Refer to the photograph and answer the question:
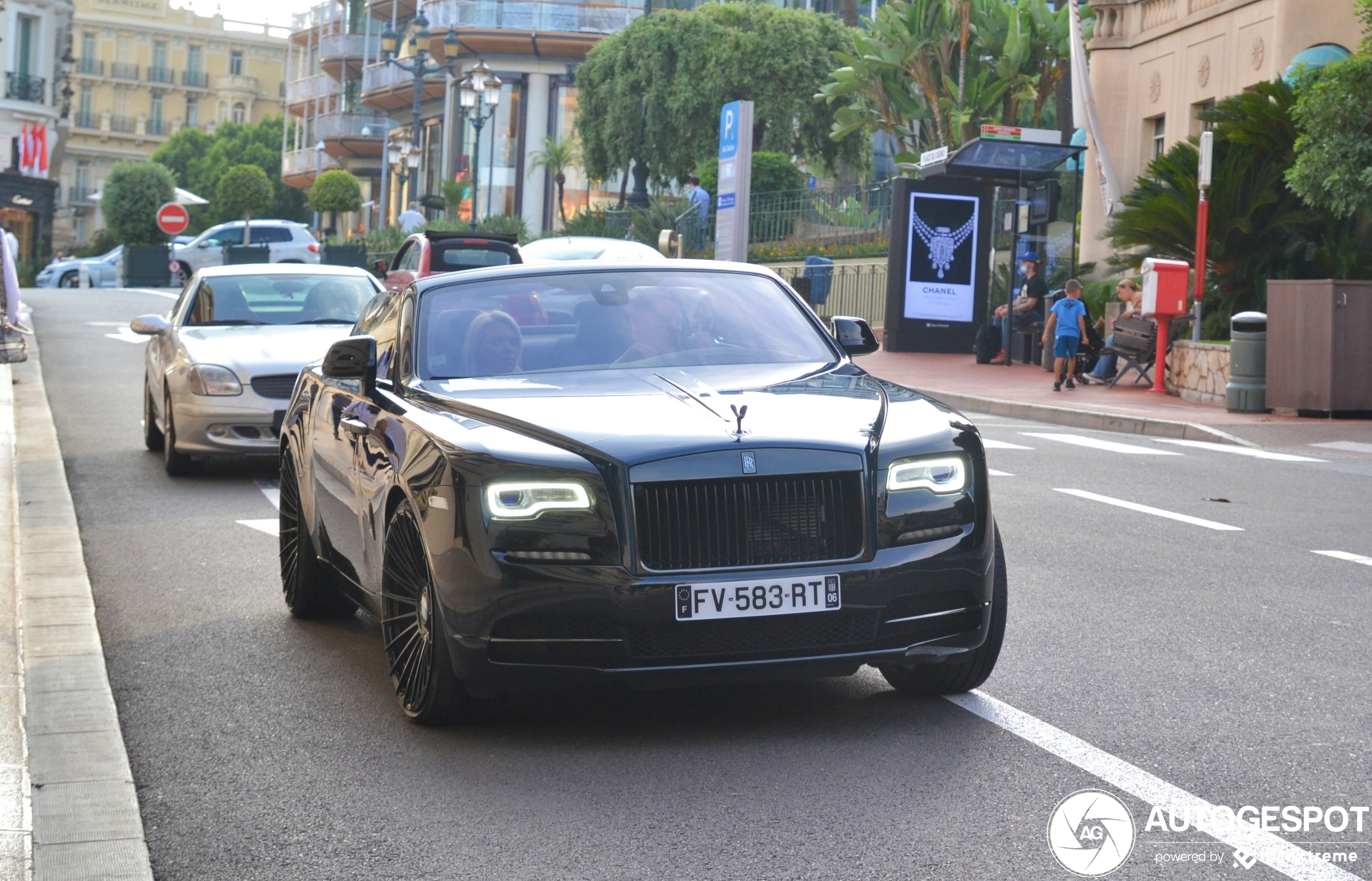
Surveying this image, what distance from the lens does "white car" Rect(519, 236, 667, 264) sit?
2136 centimetres

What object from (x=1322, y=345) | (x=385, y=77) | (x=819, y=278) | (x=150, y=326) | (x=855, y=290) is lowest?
(x=150, y=326)

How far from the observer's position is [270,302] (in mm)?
13883

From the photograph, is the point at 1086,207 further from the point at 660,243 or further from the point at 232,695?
the point at 232,695

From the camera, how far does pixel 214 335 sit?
43.3 feet

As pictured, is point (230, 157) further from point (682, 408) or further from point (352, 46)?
point (682, 408)

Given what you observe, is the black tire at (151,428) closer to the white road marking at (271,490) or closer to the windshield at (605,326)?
the white road marking at (271,490)

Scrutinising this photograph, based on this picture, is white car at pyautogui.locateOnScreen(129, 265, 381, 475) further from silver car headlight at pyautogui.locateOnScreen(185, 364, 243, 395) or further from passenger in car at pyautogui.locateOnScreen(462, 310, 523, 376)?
passenger in car at pyautogui.locateOnScreen(462, 310, 523, 376)

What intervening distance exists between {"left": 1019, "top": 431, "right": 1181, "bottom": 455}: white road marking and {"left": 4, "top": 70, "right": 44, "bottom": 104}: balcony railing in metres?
50.9

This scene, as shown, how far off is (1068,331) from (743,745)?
18.5m

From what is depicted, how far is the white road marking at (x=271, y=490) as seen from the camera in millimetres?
11539

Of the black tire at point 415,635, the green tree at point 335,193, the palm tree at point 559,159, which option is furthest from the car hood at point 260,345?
the green tree at point 335,193

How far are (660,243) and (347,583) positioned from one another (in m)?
33.4

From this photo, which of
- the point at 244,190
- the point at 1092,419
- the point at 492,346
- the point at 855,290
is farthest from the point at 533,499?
the point at 244,190

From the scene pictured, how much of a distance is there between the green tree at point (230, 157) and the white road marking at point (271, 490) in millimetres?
86039
